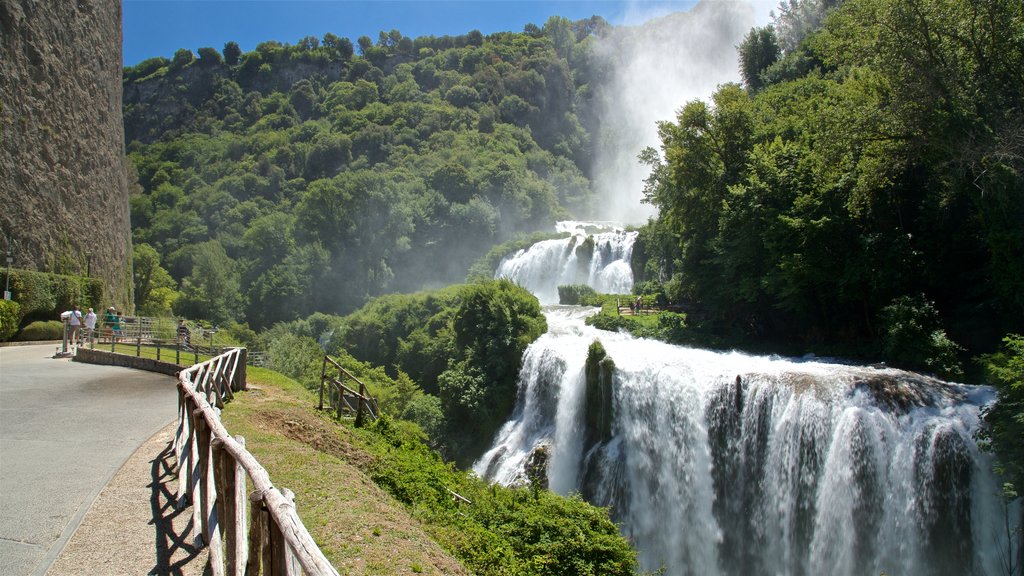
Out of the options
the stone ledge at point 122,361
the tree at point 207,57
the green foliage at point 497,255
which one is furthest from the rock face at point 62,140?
the tree at point 207,57

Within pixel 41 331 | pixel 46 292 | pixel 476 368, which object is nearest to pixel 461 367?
pixel 476 368

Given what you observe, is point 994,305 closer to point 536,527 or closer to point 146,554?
point 536,527

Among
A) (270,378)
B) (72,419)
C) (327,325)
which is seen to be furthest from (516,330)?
(327,325)

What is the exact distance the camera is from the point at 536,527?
41.9ft

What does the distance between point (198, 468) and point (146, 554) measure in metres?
1.21

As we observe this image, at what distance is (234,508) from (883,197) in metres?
24.4

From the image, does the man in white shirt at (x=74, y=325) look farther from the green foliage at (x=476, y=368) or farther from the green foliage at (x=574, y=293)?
the green foliage at (x=574, y=293)

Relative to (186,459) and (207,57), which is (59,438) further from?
(207,57)

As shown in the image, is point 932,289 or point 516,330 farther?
point 516,330

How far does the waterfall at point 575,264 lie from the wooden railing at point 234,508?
132 ft

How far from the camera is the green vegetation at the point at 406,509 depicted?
28.6 ft

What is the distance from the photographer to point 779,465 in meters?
17.8

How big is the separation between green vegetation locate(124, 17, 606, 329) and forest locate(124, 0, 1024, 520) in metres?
0.44

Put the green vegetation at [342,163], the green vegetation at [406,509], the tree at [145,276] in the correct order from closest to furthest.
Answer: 1. the green vegetation at [406,509]
2. the tree at [145,276]
3. the green vegetation at [342,163]
